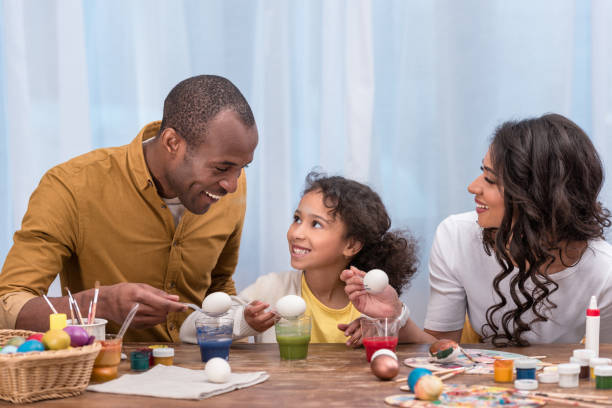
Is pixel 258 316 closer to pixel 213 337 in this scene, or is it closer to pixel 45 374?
pixel 213 337

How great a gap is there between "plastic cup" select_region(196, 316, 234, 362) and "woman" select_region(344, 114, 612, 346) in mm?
729

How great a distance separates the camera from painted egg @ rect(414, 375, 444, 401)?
1266 mm

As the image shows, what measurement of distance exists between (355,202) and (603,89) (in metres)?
1.01

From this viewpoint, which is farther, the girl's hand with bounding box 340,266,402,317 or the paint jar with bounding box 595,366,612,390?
the girl's hand with bounding box 340,266,402,317

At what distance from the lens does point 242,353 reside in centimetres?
177

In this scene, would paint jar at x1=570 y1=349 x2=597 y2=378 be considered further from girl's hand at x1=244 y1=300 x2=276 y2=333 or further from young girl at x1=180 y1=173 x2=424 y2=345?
young girl at x1=180 y1=173 x2=424 y2=345

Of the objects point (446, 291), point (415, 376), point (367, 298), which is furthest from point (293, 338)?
point (446, 291)

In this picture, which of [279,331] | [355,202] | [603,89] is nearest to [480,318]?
[355,202]

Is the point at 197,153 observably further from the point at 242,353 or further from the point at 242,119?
the point at 242,353

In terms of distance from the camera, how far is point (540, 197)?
1983 millimetres

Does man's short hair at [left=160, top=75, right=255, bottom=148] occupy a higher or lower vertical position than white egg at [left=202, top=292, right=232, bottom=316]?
higher

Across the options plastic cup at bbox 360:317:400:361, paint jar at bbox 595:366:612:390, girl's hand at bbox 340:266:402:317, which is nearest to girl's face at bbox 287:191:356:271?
girl's hand at bbox 340:266:402:317

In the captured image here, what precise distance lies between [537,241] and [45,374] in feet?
4.42

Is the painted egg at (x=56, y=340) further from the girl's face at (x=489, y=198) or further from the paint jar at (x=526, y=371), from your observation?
the girl's face at (x=489, y=198)
